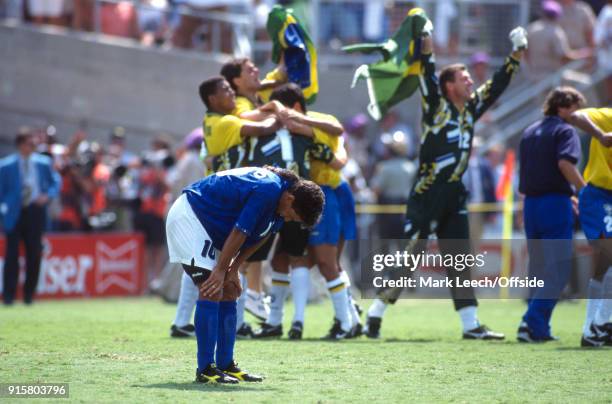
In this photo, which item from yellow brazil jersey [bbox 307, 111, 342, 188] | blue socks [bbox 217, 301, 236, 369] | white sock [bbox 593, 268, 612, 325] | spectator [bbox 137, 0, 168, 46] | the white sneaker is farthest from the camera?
spectator [bbox 137, 0, 168, 46]

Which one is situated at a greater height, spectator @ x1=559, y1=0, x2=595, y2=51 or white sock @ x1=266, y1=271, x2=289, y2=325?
spectator @ x1=559, y1=0, x2=595, y2=51

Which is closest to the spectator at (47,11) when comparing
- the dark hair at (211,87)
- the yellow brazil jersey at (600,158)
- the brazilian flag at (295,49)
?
the brazilian flag at (295,49)

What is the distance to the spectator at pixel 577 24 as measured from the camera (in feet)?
70.5

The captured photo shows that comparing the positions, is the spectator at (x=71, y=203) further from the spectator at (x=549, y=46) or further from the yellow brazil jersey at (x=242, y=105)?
the spectator at (x=549, y=46)

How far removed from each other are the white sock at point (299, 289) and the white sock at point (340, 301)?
27 centimetres

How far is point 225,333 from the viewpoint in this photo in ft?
27.8

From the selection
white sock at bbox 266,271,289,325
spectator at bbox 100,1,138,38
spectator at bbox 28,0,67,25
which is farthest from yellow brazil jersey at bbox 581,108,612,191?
spectator at bbox 28,0,67,25

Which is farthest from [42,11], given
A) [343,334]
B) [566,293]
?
A: [343,334]

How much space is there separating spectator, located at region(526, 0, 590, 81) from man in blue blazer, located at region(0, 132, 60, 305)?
8.72 meters

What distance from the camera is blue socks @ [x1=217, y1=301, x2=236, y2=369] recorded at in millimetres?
8469

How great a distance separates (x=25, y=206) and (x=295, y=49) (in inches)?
243

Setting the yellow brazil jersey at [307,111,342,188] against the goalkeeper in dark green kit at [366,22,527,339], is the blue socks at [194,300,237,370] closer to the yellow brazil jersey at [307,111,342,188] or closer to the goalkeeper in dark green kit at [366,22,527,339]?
the yellow brazil jersey at [307,111,342,188]

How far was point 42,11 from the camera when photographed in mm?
21375

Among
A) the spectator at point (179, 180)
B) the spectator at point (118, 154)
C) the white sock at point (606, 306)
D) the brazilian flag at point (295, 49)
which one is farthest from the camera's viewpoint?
the spectator at point (118, 154)
